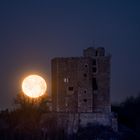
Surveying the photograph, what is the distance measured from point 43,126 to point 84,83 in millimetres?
6002

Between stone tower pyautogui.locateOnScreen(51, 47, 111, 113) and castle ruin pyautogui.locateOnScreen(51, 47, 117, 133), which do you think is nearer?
castle ruin pyautogui.locateOnScreen(51, 47, 117, 133)

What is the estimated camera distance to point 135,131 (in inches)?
3145

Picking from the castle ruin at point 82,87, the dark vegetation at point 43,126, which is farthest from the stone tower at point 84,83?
the dark vegetation at point 43,126

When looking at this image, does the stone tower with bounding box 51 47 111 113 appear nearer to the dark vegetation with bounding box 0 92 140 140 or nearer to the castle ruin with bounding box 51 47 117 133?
the castle ruin with bounding box 51 47 117 133

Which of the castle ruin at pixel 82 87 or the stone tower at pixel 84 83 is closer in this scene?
the castle ruin at pixel 82 87

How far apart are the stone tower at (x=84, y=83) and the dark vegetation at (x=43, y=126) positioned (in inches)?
77.4

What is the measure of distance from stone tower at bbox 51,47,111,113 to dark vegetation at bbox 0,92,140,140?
6.45 ft

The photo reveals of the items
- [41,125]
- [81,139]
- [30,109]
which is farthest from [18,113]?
[81,139]

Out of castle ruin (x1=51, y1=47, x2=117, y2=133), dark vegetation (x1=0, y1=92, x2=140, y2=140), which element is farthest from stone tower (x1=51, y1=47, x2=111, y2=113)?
dark vegetation (x1=0, y1=92, x2=140, y2=140)

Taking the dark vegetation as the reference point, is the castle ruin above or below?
above

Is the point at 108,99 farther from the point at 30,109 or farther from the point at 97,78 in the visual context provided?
the point at 30,109

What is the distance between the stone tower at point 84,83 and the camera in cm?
7694

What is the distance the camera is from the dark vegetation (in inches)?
2972

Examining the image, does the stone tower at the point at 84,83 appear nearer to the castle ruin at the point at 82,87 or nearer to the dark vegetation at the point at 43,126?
the castle ruin at the point at 82,87
